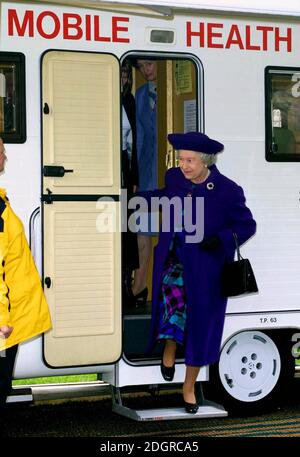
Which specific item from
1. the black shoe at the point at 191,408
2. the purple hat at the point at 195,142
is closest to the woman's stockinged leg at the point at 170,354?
the black shoe at the point at 191,408

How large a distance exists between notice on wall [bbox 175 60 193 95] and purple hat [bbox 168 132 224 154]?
0.91 m

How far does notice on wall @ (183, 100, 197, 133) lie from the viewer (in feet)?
26.5

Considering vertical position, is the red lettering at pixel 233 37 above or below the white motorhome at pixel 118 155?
above

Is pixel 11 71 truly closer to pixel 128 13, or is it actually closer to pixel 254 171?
pixel 128 13

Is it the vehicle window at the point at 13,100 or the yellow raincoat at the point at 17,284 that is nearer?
the yellow raincoat at the point at 17,284

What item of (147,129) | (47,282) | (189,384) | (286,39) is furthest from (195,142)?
(189,384)

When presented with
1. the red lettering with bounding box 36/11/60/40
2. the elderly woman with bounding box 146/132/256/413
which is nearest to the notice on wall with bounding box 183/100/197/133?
the elderly woman with bounding box 146/132/256/413

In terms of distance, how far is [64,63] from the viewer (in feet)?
23.2

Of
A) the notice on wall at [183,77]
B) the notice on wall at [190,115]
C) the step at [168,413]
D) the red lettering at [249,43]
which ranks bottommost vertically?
the step at [168,413]

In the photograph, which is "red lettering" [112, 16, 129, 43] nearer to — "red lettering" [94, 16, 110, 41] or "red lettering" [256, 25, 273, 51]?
"red lettering" [94, 16, 110, 41]

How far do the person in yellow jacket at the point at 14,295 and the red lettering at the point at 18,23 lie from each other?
1119 mm

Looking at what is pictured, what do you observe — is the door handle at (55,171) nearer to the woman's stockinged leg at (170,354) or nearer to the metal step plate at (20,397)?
the woman's stockinged leg at (170,354)

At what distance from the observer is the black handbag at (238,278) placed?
7207 millimetres
